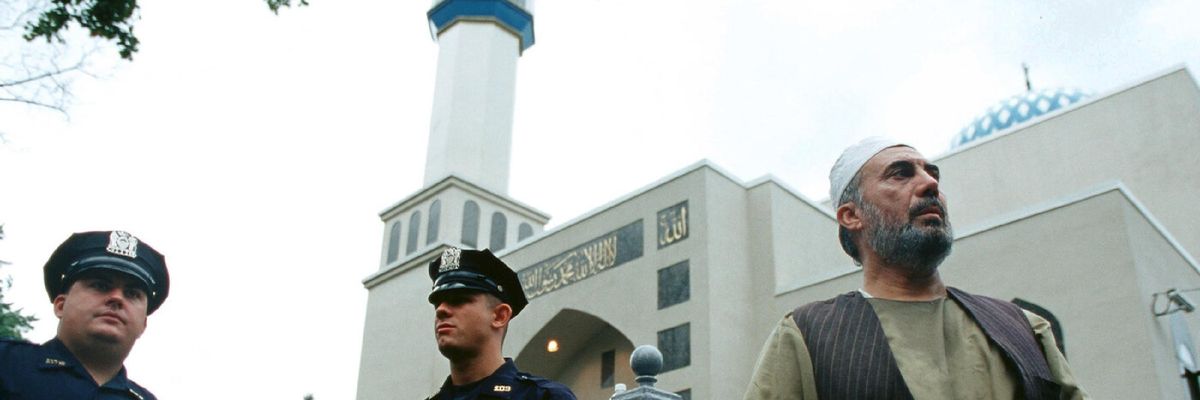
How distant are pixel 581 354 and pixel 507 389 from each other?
56.9 ft

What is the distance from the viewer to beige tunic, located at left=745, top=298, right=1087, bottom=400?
2.34 m

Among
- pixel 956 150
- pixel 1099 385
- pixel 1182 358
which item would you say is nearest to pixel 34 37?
pixel 1099 385

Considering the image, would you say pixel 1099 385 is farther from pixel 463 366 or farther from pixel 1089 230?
pixel 463 366

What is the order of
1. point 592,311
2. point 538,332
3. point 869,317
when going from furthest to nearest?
point 538,332 < point 592,311 < point 869,317

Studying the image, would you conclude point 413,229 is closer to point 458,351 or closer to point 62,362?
point 62,362

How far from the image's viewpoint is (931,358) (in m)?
2.41

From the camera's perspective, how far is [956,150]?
843 inches

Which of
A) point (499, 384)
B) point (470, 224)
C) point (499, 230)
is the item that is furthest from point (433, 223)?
point (499, 384)

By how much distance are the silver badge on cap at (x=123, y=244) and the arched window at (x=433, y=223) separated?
18.7 meters

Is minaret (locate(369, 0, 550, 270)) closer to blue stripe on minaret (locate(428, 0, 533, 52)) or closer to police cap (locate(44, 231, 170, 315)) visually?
blue stripe on minaret (locate(428, 0, 533, 52))

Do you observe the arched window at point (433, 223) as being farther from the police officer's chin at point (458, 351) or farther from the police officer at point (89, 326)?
the police officer's chin at point (458, 351)

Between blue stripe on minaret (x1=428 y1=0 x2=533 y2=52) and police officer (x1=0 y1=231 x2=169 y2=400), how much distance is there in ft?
74.2

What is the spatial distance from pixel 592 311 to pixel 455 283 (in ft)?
48.6

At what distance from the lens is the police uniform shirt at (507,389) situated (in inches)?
121
